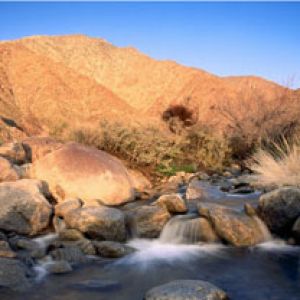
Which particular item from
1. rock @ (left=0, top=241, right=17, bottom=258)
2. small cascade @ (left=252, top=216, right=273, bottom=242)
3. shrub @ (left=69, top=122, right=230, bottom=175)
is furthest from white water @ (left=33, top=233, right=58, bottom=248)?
shrub @ (left=69, top=122, right=230, bottom=175)

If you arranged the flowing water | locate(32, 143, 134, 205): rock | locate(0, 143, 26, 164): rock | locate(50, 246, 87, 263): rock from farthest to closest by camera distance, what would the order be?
locate(0, 143, 26, 164): rock < locate(32, 143, 134, 205): rock < locate(50, 246, 87, 263): rock < the flowing water

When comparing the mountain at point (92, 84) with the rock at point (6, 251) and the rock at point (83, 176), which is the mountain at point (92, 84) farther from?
the rock at point (6, 251)

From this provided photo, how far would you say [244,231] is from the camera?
270 inches

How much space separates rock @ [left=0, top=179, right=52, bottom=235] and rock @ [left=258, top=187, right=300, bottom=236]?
12.1 feet

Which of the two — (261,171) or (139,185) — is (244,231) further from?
(139,185)

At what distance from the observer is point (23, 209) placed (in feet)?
24.1

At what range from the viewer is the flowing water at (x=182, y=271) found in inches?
195

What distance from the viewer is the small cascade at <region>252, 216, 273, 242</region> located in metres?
7.01

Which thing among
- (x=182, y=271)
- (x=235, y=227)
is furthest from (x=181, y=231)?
(x=182, y=271)

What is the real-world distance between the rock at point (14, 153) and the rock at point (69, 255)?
4.19 m

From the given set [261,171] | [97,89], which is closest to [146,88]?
[97,89]

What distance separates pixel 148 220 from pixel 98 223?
90cm

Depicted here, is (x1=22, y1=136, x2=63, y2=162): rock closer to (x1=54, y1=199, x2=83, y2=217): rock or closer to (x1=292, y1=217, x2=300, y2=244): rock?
(x1=54, y1=199, x2=83, y2=217): rock

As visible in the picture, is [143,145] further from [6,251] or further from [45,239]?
[6,251]
